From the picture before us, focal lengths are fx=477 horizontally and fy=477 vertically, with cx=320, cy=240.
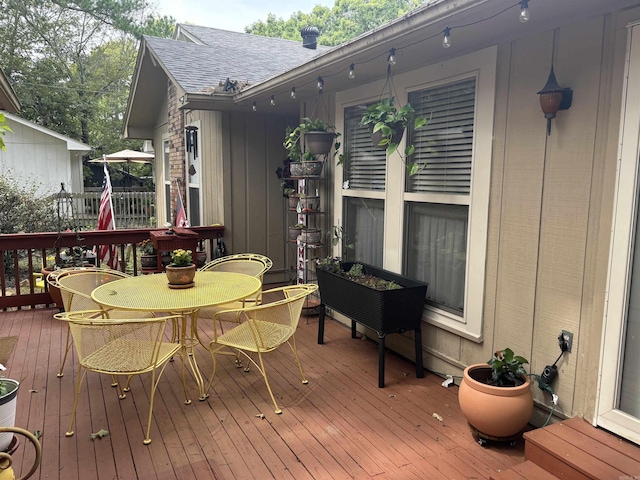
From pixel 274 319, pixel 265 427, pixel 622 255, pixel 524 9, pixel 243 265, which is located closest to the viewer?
pixel 524 9

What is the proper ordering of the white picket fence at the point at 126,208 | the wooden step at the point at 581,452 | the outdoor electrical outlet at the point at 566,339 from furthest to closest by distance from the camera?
the white picket fence at the point at 126,208 < the outdoor electrical outlet at the point at 566,339 < the wooden step at the point at 581,452

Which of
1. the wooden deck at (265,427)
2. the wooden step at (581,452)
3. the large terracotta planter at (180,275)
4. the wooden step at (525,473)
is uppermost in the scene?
the large terracotta planter at (180,275)

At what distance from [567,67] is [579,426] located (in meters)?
1.85

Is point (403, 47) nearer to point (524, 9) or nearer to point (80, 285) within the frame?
point (524, 9)

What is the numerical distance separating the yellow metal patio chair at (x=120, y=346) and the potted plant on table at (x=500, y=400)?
68.4 inches

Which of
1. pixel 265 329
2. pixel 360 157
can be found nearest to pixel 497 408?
pixel 265 329

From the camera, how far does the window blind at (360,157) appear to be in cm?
412

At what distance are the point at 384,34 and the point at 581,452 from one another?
2440 millimetres

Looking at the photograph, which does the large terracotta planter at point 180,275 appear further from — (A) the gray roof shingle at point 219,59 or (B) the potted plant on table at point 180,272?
(A) the gray roof shingle at point 219,59

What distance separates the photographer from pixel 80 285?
3771 mm

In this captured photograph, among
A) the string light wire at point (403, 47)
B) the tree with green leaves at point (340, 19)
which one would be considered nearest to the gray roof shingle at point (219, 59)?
the string light wire at point (403, 47)

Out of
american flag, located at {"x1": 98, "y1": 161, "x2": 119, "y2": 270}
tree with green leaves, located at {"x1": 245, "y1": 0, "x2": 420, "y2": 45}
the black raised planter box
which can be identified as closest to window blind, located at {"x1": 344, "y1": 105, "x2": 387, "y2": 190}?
the black raised planter box

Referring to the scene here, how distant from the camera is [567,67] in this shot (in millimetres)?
2492

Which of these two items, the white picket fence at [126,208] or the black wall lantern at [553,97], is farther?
the white picket fence at [126,208]
